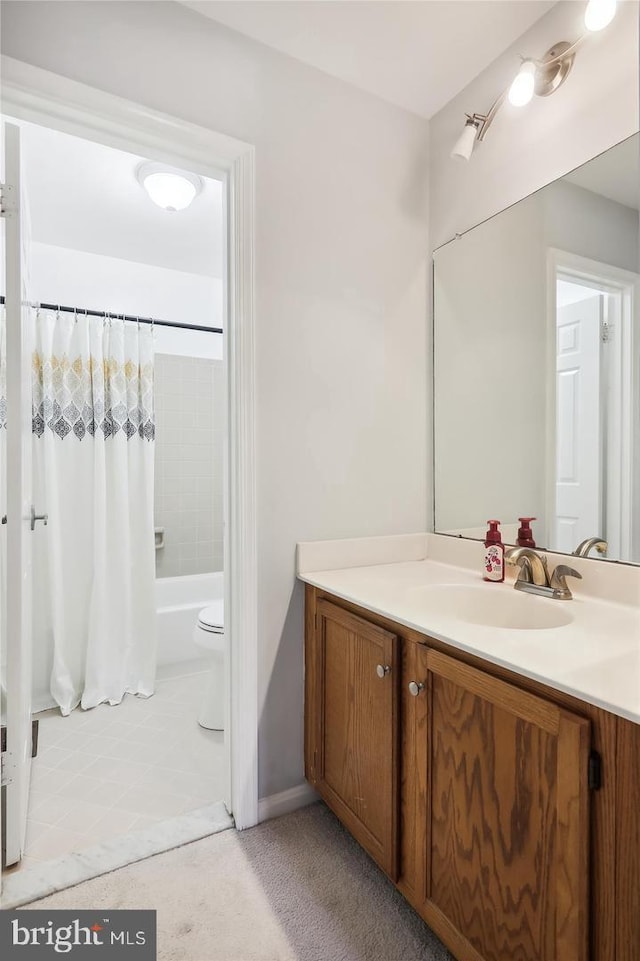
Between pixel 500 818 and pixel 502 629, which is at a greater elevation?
pixel 502 629

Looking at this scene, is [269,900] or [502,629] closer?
[502,629]

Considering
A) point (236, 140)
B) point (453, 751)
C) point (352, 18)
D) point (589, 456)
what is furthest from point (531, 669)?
point (352, 18)

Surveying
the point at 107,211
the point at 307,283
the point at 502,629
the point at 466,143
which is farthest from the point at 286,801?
the point at 107,211

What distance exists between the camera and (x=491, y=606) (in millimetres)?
1406

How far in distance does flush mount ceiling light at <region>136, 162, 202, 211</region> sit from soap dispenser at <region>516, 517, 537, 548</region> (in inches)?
76.3

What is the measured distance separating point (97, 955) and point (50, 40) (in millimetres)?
2202

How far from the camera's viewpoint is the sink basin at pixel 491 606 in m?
1.28

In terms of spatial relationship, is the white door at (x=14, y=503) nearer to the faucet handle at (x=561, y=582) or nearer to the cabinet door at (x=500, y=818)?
the cabinet door at (x=500, y=818)

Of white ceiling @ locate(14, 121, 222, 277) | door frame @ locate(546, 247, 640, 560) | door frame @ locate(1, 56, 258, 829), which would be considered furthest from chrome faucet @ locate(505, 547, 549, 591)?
white ceiling @ locate(14, 121, 222, 277)

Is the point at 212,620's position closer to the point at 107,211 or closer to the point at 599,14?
the point at 107,211

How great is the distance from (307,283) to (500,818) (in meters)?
1.51

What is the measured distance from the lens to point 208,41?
1.46 meters

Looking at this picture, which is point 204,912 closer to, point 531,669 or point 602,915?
point 602,915

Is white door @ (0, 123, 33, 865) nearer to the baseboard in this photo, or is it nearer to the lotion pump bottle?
the baseboard
